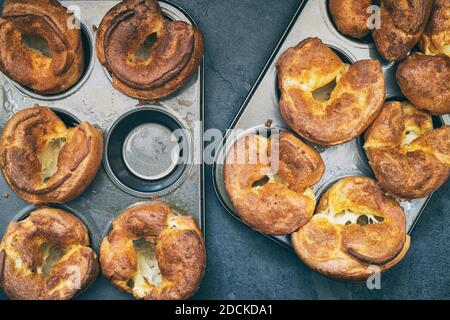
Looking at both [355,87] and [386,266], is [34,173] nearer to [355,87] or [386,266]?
[355,87]

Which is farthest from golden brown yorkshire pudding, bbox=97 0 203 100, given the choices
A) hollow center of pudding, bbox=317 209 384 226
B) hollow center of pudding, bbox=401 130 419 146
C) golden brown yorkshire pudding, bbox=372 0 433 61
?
hollow center of pudding, bbox=401 130 419 146

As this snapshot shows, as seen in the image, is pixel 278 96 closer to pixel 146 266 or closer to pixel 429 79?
pixel 429 79

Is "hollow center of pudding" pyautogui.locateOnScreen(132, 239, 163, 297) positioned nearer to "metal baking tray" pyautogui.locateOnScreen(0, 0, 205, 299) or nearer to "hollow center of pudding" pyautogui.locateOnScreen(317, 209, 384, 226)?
"metal baking tray" pyautogui.locateOnScreen(0, 0, 205, 299)

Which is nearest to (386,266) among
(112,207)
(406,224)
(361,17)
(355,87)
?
(406,224)

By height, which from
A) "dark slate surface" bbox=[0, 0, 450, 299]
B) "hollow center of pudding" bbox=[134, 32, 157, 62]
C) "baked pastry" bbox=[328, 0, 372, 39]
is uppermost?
"baked pastry" bbox=[328, 0, 372, 39]

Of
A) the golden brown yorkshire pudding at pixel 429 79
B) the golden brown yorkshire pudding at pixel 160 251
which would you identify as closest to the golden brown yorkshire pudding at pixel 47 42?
the golden brown yorkshire pudding at pixel 160 251

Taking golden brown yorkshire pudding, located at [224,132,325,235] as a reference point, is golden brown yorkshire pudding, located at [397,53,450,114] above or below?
above
